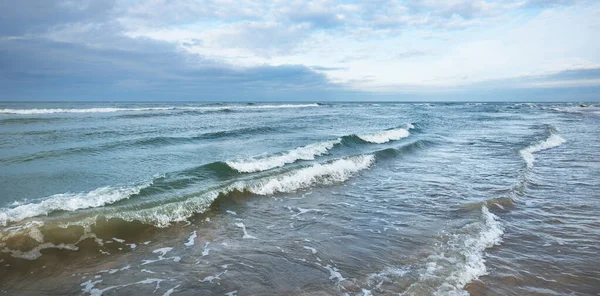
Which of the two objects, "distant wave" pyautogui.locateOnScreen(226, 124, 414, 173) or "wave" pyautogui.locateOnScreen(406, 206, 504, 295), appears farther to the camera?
"distant wave" pyautogui.locateOnScreen(226, 124, 414, 173)

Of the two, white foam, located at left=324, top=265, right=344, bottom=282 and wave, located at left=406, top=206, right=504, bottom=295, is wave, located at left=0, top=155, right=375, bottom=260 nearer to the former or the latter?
white foam, located at left=324, top=265, right=344, bottom=282

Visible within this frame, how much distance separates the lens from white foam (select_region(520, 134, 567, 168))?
15.1 metres

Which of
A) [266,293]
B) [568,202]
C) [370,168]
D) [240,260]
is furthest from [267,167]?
[568,202]

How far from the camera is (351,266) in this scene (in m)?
5.66

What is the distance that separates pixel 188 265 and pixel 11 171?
987cm

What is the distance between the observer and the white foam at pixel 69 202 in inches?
292

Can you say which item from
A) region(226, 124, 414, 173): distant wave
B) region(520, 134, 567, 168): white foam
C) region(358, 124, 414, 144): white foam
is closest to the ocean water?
region(226, 124, 414, 173): distant wave

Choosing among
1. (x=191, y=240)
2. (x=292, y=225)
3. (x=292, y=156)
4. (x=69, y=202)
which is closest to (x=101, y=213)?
(x=69, y=202)

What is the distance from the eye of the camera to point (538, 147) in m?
18.5

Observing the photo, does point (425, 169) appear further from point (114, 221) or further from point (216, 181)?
point (114, 221)

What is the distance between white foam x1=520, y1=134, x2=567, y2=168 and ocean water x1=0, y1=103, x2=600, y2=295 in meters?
0.44

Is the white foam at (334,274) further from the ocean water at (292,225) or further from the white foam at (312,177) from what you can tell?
the white foam at (312,177)

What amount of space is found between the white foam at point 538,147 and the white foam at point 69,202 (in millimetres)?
Answer: 14905

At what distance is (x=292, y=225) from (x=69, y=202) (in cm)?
564
